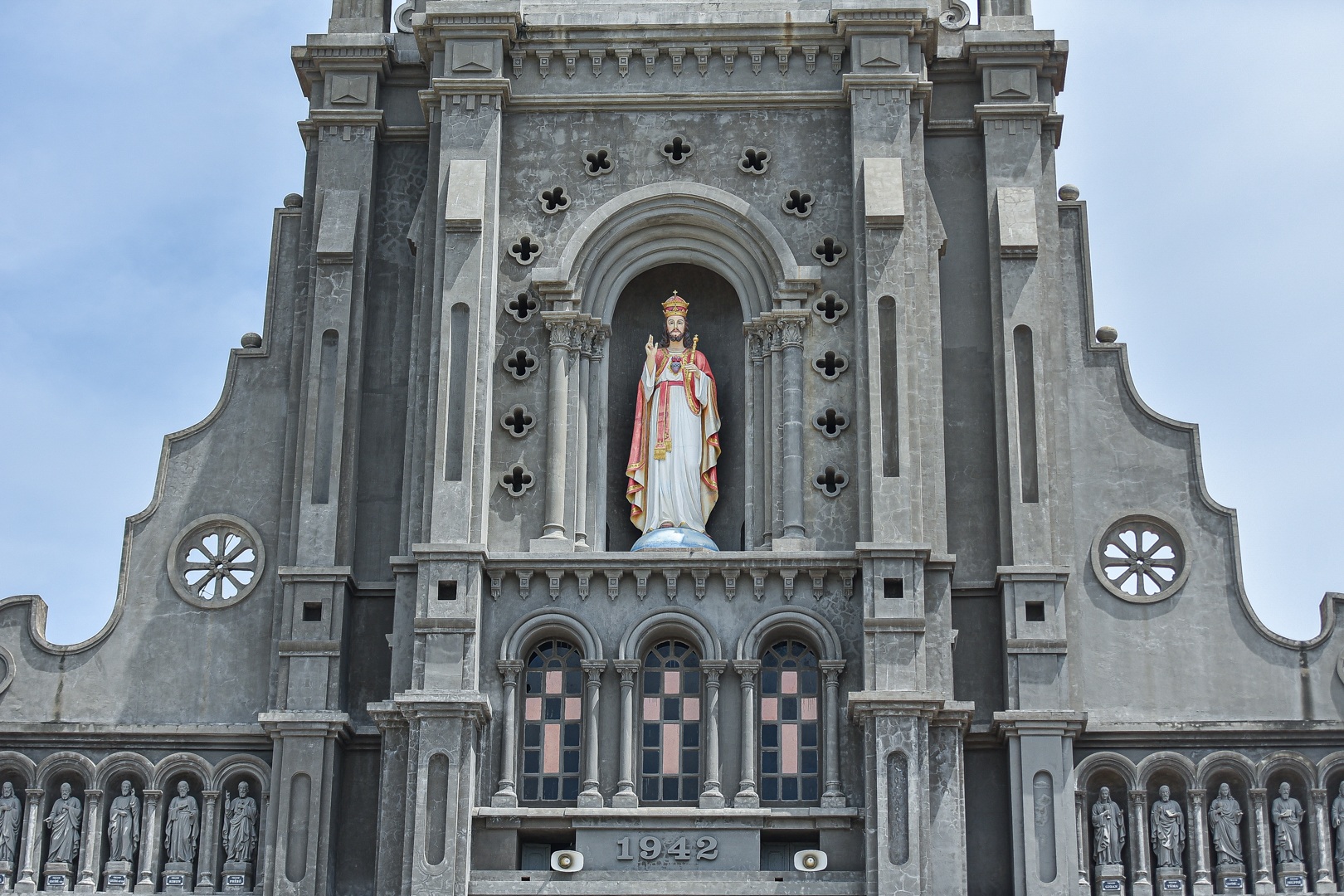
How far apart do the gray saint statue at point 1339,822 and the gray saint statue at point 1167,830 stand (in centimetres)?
190

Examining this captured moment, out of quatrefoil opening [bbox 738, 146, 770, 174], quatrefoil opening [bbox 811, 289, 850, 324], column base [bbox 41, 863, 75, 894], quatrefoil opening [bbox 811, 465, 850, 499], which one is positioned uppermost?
quatrefoil opening [bbox 738, 146, 770, 174]

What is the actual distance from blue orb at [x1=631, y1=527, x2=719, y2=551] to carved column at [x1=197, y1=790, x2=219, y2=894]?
21.3 ft

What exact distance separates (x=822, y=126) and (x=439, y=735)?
10.4 m

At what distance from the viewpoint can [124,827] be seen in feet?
116

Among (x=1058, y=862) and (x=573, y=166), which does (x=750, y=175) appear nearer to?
(x=573, y=166)

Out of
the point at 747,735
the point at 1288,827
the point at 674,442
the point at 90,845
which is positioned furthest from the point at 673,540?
the point at 1288,827

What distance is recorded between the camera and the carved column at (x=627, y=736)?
34688 mm

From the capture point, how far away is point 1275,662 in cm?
3600

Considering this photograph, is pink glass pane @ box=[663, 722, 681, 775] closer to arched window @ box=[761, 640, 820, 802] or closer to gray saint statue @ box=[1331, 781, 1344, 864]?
arched window @ box=[761, 640, 820, 802]

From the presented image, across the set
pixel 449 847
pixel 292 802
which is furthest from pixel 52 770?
pixel 449 847

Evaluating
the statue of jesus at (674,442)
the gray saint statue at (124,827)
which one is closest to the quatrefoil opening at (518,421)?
the statue of jesus at (674,442)

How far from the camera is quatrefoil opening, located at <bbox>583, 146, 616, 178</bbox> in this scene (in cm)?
3838

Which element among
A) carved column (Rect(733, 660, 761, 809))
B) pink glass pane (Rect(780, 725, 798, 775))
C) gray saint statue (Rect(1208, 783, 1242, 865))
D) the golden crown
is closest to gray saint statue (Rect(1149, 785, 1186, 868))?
gray saint statue (Rect(1208, 783, 1242, 865))

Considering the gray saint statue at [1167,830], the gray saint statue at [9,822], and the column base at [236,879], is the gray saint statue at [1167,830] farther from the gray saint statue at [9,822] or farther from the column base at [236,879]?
the gray saint statue at [9,822]
